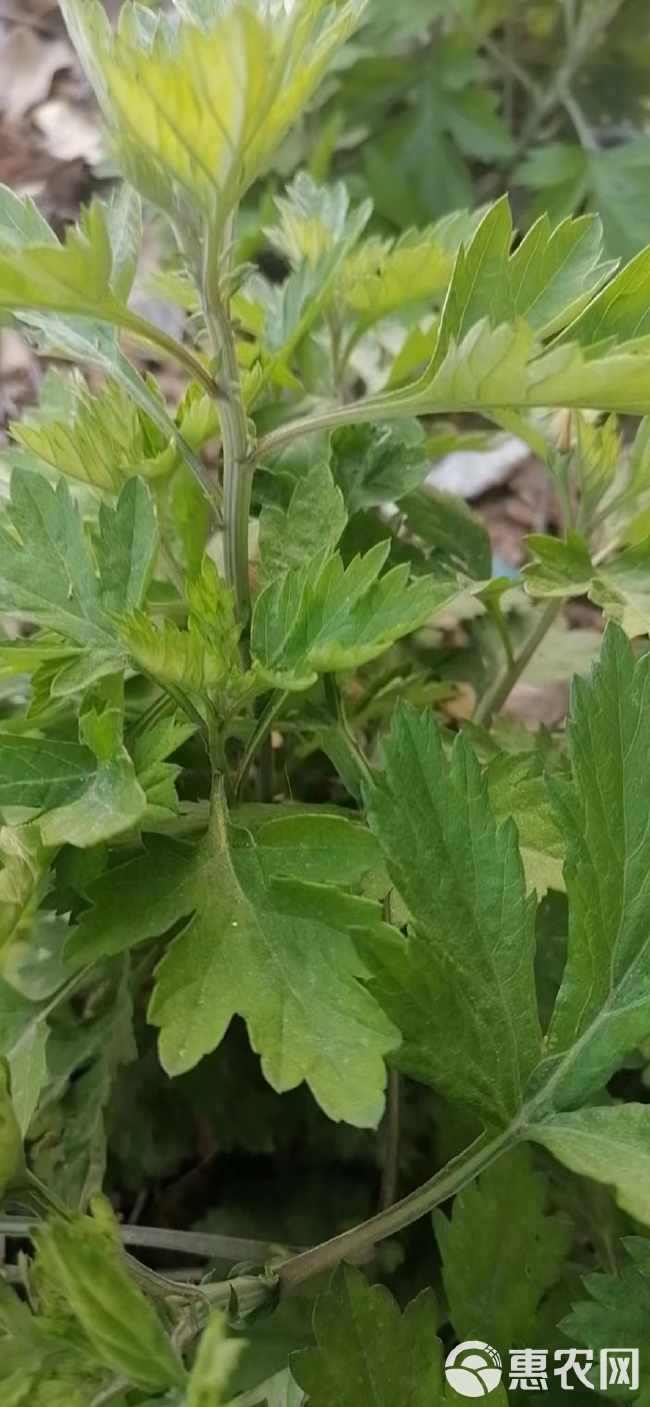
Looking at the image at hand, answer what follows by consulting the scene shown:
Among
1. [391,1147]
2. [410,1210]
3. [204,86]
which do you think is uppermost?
Answer: [204,86]

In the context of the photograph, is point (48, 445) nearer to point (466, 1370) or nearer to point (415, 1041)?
point (415, 1041)

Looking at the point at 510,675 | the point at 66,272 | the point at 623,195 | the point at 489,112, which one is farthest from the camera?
the point at 489,112

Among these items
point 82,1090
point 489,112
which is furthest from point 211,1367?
point 489,112

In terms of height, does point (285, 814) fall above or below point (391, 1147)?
above

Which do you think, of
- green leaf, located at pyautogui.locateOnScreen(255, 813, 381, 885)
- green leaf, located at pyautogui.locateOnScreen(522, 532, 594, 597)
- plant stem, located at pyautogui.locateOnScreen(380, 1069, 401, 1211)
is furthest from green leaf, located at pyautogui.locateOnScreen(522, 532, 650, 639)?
plant stem, located at pyautogui.locateOnScreen(380, 1069, 401, 1211)

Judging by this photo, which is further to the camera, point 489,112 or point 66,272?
point 489,112

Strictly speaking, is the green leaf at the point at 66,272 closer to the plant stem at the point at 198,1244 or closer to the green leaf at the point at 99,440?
the green leaf at the point at 99,440

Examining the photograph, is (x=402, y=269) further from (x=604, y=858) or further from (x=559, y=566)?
(x=604, y=858)
